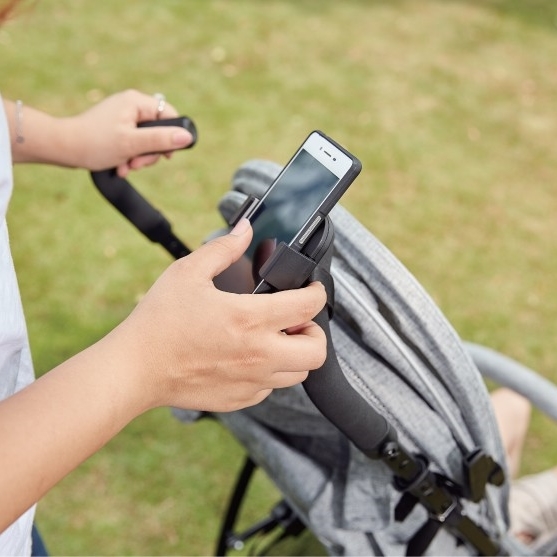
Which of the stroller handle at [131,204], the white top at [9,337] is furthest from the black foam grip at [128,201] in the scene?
the white top at [9,337]

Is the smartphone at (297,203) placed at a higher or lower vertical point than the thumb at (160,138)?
higher

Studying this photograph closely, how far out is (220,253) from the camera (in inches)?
36.8

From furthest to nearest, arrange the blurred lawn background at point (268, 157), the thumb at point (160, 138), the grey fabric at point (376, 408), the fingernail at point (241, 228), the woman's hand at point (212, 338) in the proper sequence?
the blurred lawn background at point (268, 157)
the thumb at point (160, 138)
the grey fabric at point (376, 408)
the fingernail at point (241, 228)
the woman's hand at point (212, 338)

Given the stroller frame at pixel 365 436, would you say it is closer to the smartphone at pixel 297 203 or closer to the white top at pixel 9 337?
the smartphone at pixel 297 203

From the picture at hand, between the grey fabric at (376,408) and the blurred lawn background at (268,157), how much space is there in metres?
1.07

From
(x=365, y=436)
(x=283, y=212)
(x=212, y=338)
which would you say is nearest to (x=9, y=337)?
(x=212, y=338)

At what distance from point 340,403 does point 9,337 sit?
435 millimetres

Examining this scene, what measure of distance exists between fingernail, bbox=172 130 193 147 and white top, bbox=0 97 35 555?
337mm

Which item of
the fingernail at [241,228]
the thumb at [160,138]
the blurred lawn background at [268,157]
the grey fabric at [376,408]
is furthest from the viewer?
the blurred lawn background at [268,157]

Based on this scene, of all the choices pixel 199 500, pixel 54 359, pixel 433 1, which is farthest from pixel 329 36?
pixel 199 500

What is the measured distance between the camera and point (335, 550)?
55.7 inches

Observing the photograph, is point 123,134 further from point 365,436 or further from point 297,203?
point 365,436

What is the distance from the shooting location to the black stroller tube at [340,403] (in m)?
1.03

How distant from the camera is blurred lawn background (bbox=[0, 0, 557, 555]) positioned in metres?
2.52
